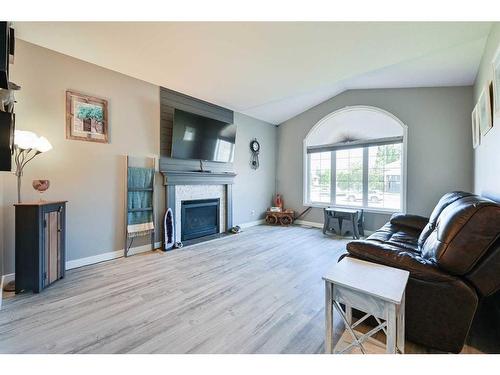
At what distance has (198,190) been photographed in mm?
4195

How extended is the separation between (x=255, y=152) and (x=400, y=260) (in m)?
4.17

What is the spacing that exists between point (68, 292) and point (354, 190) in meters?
4.92

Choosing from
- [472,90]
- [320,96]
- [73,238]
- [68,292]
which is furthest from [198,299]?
[472,90]

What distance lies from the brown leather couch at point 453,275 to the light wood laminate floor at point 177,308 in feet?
0.66

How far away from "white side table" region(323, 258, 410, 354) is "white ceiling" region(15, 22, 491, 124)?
2.20 metres

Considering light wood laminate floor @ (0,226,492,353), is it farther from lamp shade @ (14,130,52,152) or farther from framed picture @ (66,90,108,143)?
framed picture @ (66,90,108,143)

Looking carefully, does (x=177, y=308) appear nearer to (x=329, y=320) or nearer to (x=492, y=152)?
(x=329, y=320)

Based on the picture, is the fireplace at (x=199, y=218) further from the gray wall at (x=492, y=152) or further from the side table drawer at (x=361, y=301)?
the gray wall at (x=492, y=152)

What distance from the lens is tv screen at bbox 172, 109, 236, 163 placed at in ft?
12.0

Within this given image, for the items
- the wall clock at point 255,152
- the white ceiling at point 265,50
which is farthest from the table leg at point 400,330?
the wall clock at point 255,152

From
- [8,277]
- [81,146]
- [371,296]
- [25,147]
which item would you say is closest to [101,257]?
[8,277]

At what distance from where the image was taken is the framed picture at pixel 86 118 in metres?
2.73

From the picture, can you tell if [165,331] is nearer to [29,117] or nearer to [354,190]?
[29,117]

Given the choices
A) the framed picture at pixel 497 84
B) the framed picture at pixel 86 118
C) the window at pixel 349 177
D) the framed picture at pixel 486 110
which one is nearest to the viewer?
the framed picture at pixel 497 84
